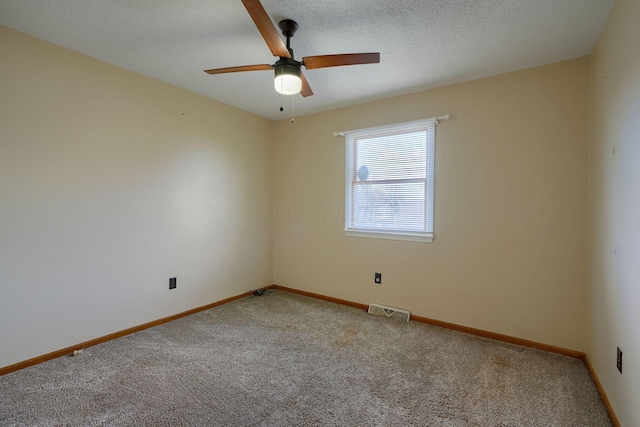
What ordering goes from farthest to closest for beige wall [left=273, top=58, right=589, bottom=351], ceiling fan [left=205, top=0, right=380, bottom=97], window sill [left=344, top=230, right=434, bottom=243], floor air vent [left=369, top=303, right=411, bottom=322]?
1. floor air vent [left=369, top=303, right=411, bottom=322]
2. window sill [left=344, top=230, right=434, bottom=243]
3. beige wall [left=273, top=58, right=589, bottom=351]
4. ceiling fan [left=205, top=0, right=380, bottom=97]

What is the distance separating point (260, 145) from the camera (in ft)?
13.5

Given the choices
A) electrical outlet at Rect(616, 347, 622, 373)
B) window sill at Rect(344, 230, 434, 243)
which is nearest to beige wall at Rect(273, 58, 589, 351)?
window sill at Rect(344, 230, 434, 243)

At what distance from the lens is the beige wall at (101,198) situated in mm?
2154

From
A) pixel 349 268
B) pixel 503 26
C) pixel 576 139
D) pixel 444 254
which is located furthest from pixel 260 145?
pixel 576 139

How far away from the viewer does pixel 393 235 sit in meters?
3.32

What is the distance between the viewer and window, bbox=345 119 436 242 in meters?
3.12

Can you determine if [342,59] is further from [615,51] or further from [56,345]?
[56,345]

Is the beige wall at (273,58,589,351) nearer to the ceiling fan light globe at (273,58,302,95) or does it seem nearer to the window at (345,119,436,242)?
the window at (345,119,436,242)

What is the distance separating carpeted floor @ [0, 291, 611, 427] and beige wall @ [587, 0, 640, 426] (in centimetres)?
35

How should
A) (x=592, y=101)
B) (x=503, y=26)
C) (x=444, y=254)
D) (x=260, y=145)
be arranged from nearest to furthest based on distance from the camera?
(x=503, y=26) < (x=592, y=101) < (x=444, y=254) < (x=260, y=145)

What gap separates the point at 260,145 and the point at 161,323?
246 cm

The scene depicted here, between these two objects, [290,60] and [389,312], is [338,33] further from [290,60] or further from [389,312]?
[389,312]

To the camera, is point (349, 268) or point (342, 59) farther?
point (349, 268)

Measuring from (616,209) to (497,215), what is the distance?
98cm
